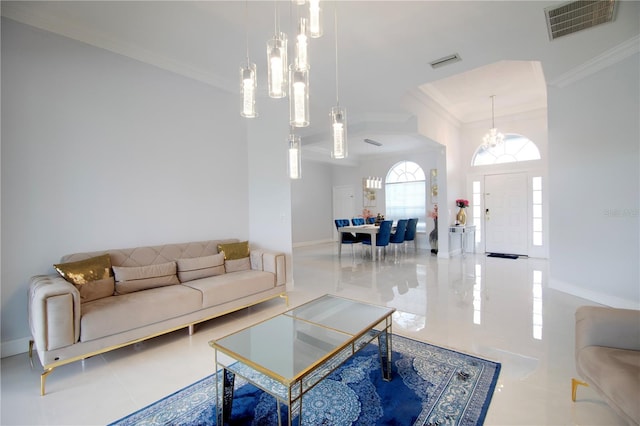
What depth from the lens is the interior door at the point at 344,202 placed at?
9.45 meters

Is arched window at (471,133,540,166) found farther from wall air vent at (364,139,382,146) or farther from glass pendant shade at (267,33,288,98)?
glass pendant shade at (267,33,288,98)

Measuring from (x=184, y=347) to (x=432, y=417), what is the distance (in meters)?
2.04

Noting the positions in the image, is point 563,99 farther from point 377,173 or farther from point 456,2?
point 377,173

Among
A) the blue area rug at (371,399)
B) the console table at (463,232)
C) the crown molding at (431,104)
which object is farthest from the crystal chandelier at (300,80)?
the console table at (463,232)

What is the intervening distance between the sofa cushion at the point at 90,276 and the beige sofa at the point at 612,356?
347 cm

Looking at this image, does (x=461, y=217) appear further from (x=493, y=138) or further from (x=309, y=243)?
(x=309, y=243)

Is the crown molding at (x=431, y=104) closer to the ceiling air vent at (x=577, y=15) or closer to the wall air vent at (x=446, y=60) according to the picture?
the wall air vent at (x=446, y=60)

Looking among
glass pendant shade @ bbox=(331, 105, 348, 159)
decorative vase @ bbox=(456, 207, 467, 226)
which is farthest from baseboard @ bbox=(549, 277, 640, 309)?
glass pendant shade @ bbox=(331, 105, 348, 159)

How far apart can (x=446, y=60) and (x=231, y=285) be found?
3647mm

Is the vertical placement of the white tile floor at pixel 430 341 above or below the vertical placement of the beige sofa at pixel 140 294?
below

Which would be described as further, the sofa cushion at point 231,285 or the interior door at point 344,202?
the interior door at point 344,202

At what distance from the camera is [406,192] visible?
8.31 metres

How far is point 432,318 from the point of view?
296 centimetres

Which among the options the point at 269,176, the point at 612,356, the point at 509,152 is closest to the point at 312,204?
the point at 269,176
